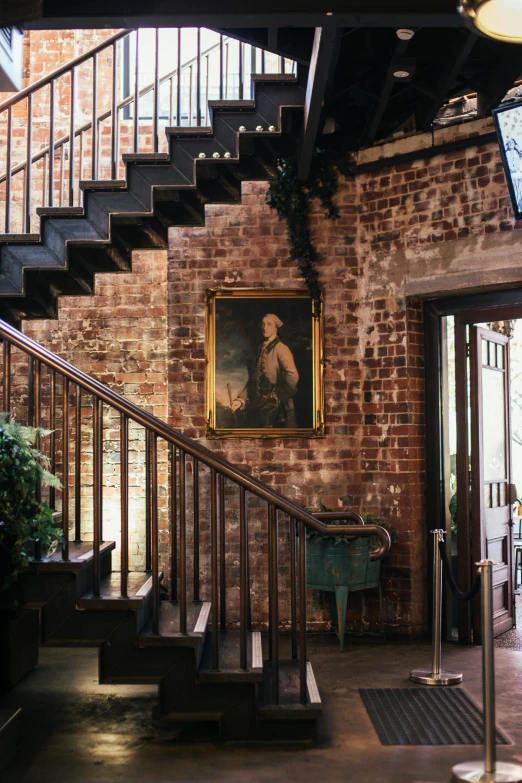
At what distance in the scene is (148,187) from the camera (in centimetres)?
522

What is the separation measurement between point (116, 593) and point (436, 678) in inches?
78.4

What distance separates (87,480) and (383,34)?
378 centimetres

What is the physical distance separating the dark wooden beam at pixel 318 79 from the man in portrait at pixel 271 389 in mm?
1439

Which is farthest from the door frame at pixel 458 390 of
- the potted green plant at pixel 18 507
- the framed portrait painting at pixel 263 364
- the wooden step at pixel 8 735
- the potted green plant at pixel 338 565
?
the wooden step at pixel 8 735

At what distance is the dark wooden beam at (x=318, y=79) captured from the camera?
3.93 m

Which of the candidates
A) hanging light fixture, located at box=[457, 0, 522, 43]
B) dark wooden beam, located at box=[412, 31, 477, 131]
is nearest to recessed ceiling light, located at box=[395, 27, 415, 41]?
dark wooden beam, located at box=[412, 31, 477, 131]

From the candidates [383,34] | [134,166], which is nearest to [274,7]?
[383,34]

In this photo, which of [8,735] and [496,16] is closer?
[496,16]

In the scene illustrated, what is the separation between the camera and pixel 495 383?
6.12 meters

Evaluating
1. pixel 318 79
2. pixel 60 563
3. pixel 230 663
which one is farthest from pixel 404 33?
pixel 230 663

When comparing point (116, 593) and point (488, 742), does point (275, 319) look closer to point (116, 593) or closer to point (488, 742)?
point (116, 593)

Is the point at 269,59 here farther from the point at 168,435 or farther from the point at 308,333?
the point at 168,435

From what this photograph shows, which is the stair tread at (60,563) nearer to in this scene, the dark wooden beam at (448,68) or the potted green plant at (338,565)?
the potted green plant at (338,565)

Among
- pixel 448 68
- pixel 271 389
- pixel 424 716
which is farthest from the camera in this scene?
pixel 271 389
